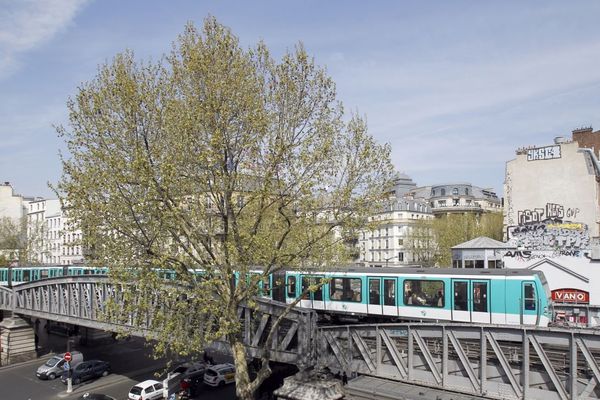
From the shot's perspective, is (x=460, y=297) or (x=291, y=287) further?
→ (x=291, y=287)

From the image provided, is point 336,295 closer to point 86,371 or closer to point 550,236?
point 86,371

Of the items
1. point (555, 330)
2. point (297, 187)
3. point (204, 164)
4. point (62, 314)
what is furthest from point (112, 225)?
point (62, 314)

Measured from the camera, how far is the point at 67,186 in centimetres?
1714

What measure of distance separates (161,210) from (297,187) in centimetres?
449

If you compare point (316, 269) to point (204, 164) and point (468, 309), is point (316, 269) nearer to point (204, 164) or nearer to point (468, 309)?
point (204, 164)

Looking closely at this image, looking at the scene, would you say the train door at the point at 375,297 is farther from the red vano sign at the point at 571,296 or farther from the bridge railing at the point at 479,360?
the red vano sign at the point at 571,296

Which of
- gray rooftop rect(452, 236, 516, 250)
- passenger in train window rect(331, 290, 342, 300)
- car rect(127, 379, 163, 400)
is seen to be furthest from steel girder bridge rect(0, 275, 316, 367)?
gray rooftop rect(452, 236, 516, 250)

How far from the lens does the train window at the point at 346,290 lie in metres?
28.6

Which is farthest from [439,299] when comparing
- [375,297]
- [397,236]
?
[397,236]

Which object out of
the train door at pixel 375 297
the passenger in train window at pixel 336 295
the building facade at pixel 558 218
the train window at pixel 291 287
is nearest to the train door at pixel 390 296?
the train door at pixel 375 297

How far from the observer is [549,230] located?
44.6m

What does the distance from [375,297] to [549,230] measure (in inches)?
950

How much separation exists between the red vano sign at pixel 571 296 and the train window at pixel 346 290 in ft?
70.5

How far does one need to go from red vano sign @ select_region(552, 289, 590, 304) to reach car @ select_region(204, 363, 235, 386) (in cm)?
2618
